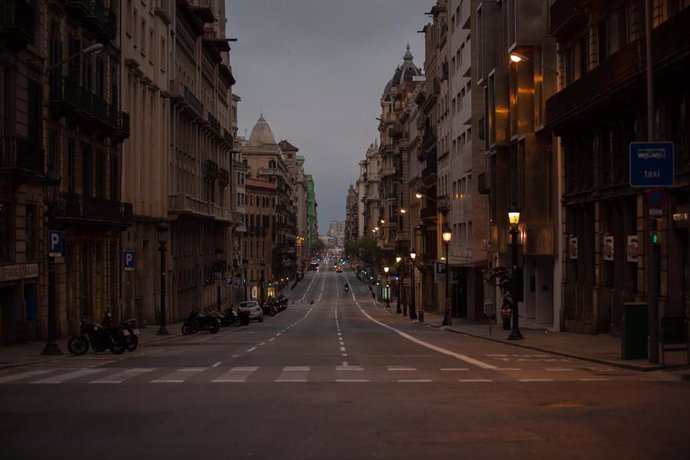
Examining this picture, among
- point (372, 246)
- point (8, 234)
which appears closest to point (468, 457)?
point (8, 234)

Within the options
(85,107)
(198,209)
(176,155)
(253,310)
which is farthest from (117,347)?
(198,209)

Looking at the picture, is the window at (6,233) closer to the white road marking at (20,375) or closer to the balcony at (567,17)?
the white road marking at (20,375)

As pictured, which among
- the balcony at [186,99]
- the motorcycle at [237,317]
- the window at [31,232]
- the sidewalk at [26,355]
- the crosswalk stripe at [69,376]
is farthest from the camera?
the balcony at [186,99]

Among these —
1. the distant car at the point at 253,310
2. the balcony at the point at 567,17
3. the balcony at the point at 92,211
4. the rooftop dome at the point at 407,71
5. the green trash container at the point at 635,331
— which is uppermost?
the rooftop dome at the point at 407,71

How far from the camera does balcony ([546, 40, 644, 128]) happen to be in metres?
31.0

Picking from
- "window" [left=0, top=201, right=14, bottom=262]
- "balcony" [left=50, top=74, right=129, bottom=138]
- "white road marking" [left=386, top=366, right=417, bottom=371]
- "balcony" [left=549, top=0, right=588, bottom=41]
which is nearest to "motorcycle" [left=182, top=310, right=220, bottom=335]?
"balcony" [left=50, top=74, right=129, bottom=138]

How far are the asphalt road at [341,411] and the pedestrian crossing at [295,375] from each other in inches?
1.6

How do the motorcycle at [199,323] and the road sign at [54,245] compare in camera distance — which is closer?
the road sign at [54,245]

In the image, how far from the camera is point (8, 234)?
33.6 m

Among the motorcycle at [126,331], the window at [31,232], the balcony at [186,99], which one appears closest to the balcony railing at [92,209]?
the window at [31,232]

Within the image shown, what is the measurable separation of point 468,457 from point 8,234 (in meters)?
26.1

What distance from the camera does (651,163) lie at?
2162 centimetres

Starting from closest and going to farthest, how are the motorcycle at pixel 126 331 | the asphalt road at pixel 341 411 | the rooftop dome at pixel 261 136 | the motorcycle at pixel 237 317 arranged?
the asphalt road at pixel 341 411 → the motorcycle at pixel 126 331 → the motorcycle at pixel 237 317 → the rooftop dome at pixel 261 136

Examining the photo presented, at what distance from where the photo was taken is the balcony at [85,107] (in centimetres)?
3812
